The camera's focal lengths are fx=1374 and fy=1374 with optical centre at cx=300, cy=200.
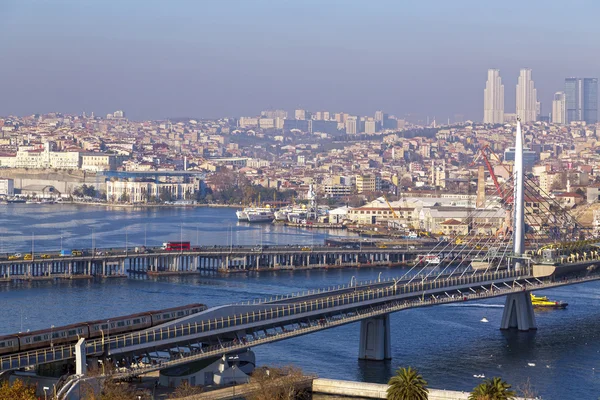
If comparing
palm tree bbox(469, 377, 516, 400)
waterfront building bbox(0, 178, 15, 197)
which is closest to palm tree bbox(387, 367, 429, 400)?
palm tree bbox(469, 377, 516, 400)

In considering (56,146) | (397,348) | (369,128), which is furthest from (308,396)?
(369,128)

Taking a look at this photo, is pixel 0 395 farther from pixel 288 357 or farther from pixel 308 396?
pixel 288 357

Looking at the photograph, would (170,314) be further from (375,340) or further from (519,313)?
(519,313)

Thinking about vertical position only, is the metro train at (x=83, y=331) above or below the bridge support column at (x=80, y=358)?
above

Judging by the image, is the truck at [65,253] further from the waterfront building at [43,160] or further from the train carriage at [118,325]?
the waterfront building at [43,160]

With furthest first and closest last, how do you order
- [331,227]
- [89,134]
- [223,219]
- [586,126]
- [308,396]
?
[586,126]
[89,134]
[223,219]
[331,227]
[308,396]

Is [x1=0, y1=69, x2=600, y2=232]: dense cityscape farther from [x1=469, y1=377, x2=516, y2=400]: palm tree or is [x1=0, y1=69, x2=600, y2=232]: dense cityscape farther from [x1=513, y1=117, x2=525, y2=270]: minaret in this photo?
[x1=469, y1=377, x2=516, y2=400]: palm tree

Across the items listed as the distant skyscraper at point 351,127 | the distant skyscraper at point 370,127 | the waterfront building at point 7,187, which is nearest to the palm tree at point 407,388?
the waterfront building at point 7,187
